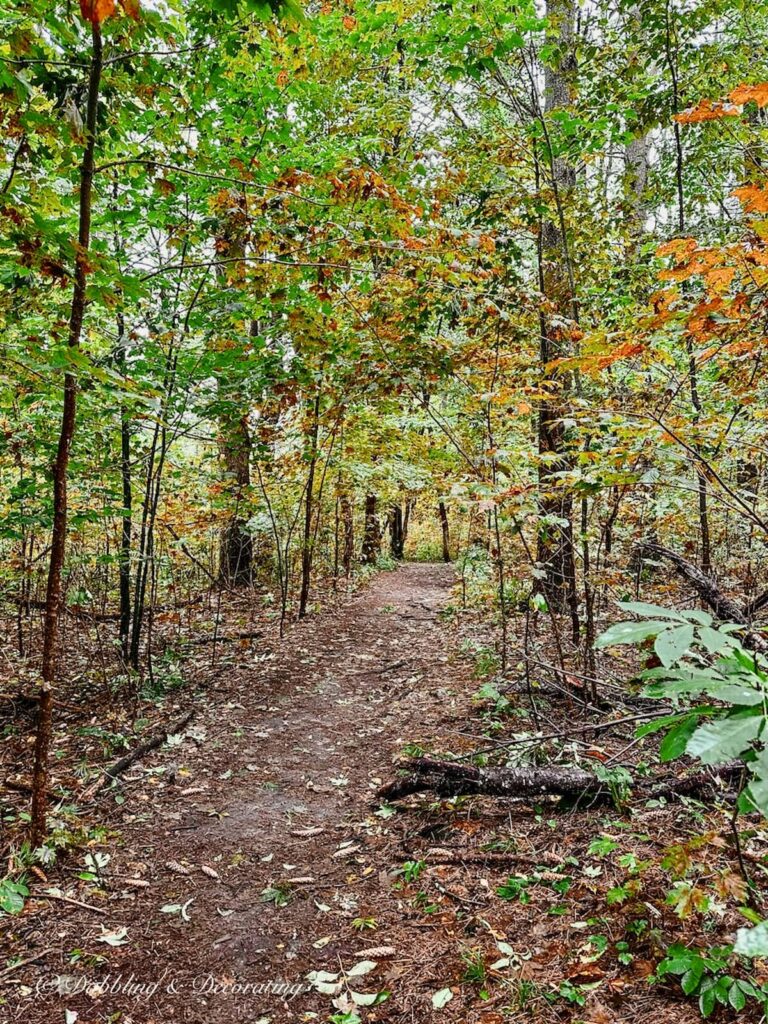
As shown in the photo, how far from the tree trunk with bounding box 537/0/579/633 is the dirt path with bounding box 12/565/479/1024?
1.62 m

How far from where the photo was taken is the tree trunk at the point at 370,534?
15.2 meters

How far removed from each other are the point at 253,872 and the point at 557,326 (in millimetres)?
4678

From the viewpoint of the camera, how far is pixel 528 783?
364 cm

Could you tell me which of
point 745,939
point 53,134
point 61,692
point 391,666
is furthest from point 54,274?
point 391,666

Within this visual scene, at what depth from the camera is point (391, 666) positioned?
23.3ft

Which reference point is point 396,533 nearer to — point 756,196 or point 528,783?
point 528,783

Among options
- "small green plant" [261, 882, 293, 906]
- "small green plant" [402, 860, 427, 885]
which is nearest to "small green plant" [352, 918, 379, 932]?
"small green plant" [402, 860, 427, 885]

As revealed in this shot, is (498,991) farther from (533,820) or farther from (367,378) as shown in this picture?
(367,378)

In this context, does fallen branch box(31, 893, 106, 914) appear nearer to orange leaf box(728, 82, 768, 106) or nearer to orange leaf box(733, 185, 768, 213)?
orange leaf box(733, 185, 768, 213)

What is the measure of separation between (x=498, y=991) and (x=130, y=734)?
3.99m

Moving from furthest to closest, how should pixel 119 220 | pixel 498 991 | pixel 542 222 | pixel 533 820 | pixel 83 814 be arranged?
1. pixel 542 222
2. pixel 119 220
3. pixel 83 814
4. pixel 533 820
5. pixel 498 991

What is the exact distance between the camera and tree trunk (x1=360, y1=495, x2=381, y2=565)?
49.8 ft

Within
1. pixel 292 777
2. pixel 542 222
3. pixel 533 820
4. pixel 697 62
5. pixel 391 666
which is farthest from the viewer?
pixel 391 666

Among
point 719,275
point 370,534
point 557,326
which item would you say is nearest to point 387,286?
point 557,326
